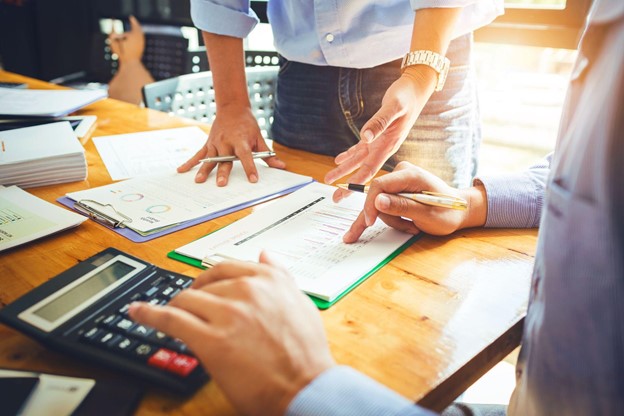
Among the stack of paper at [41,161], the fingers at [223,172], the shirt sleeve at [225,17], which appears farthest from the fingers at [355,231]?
A: the shirt sleeve at [225,17]

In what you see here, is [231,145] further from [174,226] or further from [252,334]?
[252,334]

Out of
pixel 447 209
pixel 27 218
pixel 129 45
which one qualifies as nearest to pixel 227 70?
pixel 27 218

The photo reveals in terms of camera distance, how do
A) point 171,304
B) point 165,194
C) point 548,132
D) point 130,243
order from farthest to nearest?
point 548,132, point 165,194, point 130,243, point 171,304

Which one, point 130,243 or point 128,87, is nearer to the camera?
point 130,243

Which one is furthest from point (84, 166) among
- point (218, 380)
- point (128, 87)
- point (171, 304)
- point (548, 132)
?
point (548, 132)

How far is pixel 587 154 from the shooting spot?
41 cm

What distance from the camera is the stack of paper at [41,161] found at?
3.11 ft

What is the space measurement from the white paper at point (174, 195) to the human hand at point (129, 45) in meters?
2.65

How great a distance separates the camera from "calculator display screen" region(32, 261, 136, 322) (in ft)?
1.77

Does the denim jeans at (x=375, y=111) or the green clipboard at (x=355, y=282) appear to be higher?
the denim jeans at (x=375, y=111)

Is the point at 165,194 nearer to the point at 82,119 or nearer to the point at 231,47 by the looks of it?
the point at 231,47

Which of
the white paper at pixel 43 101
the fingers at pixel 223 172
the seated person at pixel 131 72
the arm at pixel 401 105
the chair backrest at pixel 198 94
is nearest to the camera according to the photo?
the arm at pixel 401 105

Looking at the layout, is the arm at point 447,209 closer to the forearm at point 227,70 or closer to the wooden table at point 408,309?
the wooden table at point 408,309

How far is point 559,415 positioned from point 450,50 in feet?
2.91
